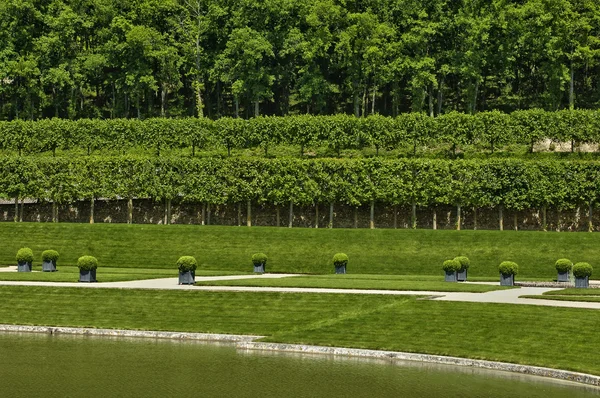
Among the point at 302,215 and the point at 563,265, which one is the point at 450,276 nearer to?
the point at 563,265

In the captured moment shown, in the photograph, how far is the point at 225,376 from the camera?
112 ft

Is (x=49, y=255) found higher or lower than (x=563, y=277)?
higher

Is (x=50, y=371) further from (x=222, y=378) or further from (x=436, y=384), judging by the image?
(x=436, y=384)

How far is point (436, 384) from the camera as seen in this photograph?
111 ft

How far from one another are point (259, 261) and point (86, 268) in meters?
13.2

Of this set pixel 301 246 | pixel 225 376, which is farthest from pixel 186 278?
pixel 301 246

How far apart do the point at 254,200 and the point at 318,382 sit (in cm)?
4665

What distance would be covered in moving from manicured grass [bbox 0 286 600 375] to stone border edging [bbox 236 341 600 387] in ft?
1.44

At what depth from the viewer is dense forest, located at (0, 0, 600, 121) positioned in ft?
323

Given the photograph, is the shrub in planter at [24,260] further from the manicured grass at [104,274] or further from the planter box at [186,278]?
the planter box at [186,278]

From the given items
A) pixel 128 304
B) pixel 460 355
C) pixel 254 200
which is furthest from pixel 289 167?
pixel 460 355

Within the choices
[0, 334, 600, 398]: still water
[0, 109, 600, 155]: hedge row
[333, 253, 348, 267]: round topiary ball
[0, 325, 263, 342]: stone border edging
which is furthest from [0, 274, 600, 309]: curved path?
[0, 109, 600, 155]: hedge row

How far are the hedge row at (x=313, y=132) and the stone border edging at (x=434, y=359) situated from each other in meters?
49.0

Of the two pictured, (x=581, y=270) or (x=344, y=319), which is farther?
(x=581, y=270)
